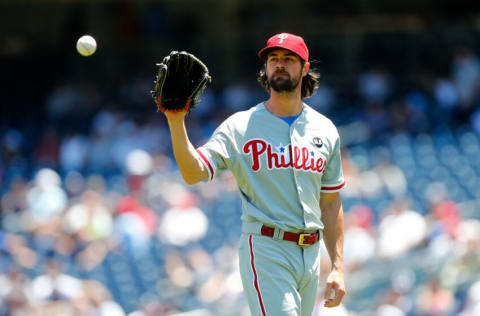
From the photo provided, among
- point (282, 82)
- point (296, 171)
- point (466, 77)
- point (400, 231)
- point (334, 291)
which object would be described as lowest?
point (334, 291)

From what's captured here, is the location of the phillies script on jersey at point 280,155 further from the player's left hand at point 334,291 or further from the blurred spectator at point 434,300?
the blurred spectator at point 434,300

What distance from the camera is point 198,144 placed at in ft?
41.9

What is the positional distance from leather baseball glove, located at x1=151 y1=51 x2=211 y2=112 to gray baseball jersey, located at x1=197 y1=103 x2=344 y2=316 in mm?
239

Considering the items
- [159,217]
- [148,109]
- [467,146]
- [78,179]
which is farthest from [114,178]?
[467,146]

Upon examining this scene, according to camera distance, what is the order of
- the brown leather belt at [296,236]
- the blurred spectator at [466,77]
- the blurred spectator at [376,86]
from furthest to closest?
the blurred spectator at [376,86] < the blurred spectator at [466,77] < the brown leather belt at [296,236]

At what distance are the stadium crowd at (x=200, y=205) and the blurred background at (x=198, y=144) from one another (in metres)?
0.02

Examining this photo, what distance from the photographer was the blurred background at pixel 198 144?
8.76 m

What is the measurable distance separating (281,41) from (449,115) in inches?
376

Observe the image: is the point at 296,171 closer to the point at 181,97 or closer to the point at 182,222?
the point at 181,97

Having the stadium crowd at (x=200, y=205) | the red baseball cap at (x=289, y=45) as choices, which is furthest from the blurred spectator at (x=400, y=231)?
the red baseball cap at (x=289, y=45)

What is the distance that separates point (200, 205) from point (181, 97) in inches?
287

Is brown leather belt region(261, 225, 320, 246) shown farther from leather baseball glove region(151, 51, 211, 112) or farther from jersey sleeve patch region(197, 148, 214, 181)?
leather baseball glove region(151, 51, 211, 112)

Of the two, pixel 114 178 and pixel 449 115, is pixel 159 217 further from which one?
pixel 449 115

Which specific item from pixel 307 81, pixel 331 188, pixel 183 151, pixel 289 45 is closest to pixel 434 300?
pixel 331 188
